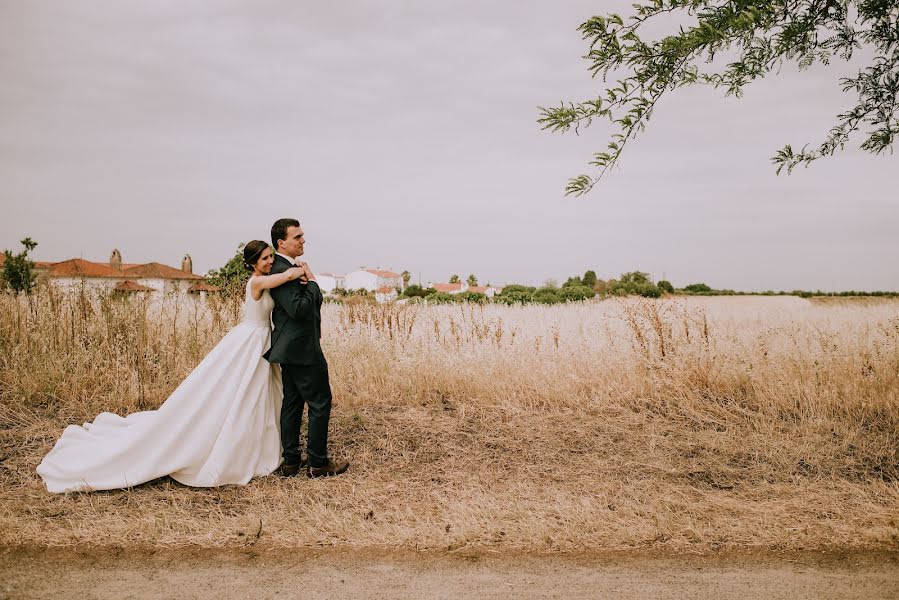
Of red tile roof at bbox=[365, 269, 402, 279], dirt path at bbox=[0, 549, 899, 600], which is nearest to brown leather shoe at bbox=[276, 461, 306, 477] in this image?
dirt path at bbox=[0, 549, 899, 600]

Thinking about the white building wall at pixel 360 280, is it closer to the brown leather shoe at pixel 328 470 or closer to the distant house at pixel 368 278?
the distant house at pixel 368 278

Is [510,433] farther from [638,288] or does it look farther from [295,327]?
[638,288]

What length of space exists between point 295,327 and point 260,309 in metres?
0.45

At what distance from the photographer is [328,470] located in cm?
521

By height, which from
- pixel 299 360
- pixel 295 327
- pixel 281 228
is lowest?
pixel 299 360

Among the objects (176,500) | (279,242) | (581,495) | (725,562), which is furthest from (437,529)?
(279,242)

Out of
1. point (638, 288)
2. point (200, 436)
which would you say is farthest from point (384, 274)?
point (200, 436)

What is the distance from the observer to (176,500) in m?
4.69

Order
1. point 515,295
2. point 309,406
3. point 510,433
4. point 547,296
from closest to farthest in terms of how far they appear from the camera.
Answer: point 309,406, point 510,433, point 547,296, point 515,295

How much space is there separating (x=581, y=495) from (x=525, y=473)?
69cm

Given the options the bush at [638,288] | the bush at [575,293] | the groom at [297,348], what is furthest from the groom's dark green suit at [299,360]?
the bush at [638,288]

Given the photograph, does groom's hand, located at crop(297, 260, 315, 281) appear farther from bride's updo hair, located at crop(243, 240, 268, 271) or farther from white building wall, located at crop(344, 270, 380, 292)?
white building wall, located at crop(344, 270, 380, 292)

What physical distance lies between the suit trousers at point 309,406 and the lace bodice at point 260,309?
45 centimetres

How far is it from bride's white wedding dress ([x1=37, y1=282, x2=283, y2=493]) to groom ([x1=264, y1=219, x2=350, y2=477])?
0.21 meters
